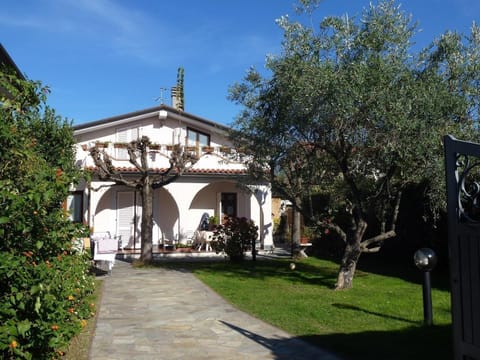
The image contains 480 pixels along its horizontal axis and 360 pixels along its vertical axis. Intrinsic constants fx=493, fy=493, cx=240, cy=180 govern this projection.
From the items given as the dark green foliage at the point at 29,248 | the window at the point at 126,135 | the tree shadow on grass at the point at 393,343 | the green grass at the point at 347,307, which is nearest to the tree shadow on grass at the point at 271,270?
the green grass at the point at 347,307

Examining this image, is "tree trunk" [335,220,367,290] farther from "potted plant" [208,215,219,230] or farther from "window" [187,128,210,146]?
"window" [187,128,210,146]

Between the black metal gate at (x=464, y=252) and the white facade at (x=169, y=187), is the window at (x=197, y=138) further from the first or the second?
the black metal gate at (x=464, y=252)

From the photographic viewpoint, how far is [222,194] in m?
20.7

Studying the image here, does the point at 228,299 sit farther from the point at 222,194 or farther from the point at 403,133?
the point at 222,194

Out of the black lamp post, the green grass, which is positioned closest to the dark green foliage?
the green grass

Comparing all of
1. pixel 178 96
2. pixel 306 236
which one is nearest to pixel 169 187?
pixel 306 236

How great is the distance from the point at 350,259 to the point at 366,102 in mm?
3804

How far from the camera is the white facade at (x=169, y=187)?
19125mm

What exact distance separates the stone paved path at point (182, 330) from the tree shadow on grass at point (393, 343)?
12.0 inches

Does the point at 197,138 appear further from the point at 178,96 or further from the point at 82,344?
the point at 82,344

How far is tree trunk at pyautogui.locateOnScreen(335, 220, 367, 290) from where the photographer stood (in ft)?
36.4

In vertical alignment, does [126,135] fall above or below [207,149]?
above

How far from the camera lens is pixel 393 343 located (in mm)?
6543

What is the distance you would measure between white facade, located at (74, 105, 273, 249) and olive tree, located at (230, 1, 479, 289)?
7.57m
